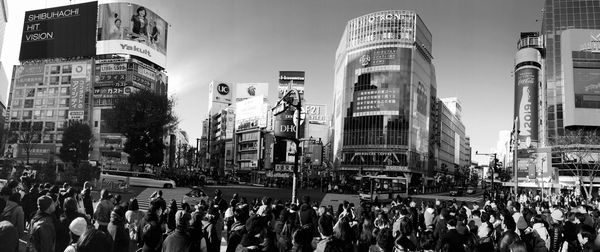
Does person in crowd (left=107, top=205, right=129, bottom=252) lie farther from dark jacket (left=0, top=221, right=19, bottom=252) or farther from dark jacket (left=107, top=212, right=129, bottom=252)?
dark jacket (left=0, top=221, right=19, bottom=252)

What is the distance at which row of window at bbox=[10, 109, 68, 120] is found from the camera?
7650cm

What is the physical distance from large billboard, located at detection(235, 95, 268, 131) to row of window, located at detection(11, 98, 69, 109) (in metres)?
35.6

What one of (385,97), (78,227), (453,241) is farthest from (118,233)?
(385,97)

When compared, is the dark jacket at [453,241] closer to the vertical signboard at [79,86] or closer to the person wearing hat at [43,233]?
the person wearing hat at [43,233]

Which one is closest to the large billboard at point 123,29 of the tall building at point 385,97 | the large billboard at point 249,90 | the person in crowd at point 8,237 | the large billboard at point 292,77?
the tall building at point 385,97

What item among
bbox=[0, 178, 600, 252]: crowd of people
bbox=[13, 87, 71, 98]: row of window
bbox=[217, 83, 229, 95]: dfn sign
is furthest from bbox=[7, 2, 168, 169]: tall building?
bbox=[0, 178, 600, 252]: crowd of people

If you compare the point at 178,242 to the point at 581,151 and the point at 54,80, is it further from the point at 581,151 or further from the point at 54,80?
the point at 54,80

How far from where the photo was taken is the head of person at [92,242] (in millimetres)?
4590

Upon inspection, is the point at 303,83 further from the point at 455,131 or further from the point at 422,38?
the point at 455,131

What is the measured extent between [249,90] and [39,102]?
194 feet

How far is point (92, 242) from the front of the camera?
4.63 meters

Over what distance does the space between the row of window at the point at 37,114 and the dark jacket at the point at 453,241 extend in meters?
81.0

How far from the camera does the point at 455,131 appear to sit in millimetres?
147125

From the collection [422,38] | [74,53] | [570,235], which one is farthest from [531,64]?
[570,235]
